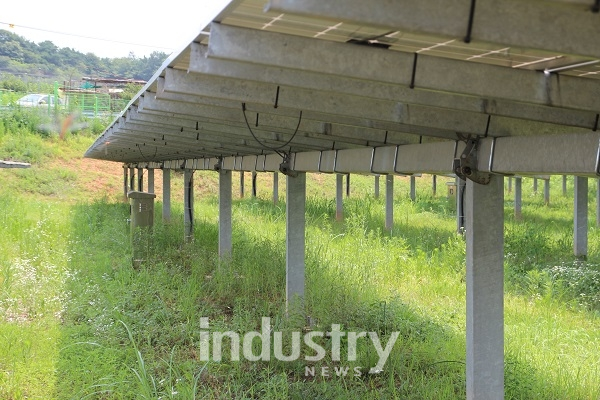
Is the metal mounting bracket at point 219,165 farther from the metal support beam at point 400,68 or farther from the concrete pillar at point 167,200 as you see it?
the metal support beam at point 400,68

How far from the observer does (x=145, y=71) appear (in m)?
87.0

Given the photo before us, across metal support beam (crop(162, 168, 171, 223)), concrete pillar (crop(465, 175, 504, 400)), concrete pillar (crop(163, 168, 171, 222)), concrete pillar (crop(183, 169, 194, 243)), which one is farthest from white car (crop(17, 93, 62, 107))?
concrete pillar (crop(465, 175, 504, 400))

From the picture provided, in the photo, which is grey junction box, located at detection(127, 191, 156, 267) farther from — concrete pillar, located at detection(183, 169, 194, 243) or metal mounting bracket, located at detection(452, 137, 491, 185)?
metal mounting bracket, located at detection(452, 137, 491, 185)

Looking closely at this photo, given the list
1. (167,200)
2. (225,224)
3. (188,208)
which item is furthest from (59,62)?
(225,224)

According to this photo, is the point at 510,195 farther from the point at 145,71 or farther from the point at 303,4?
the point at 145,71

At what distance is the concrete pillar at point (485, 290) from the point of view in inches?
189

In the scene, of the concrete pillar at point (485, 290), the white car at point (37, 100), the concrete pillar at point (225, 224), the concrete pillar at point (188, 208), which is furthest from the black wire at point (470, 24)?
the white car at point (37, 100)

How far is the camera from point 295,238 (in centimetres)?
833

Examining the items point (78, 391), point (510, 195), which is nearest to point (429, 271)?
point (78, 391)

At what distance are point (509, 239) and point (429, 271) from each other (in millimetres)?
4298

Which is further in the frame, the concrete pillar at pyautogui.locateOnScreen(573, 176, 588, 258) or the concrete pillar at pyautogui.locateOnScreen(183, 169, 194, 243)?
the concrete pillar at pyautogui.locateOnScreen(183, 169, 194, 243)

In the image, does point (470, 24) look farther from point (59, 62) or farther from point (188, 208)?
point (59, 62)

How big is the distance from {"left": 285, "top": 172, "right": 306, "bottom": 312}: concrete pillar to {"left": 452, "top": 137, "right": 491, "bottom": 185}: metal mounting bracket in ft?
12.5

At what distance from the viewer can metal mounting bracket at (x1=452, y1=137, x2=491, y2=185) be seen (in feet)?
14.8
